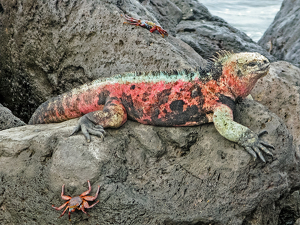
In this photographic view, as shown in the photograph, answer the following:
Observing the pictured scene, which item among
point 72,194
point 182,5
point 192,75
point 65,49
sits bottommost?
point 72,194

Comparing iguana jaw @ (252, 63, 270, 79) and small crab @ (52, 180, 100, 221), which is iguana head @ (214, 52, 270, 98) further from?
small crab @ (52, 180, 100, 221)

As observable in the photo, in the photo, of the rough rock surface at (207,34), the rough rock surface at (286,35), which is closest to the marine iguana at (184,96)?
the rough rock surface at (207,34)

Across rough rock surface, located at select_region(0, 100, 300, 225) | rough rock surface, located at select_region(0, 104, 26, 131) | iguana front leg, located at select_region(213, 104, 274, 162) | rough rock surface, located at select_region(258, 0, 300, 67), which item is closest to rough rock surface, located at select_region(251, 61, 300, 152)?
rough rock surface, located at select_region(0, 100, 300, 225)

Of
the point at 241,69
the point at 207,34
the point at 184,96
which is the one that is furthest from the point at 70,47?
the point at 207,34

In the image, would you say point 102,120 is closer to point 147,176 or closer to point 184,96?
point 147,176

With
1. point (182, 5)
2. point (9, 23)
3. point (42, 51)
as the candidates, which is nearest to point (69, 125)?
point (42, 51)

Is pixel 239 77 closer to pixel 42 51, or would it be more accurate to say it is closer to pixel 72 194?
pixel 72 194
